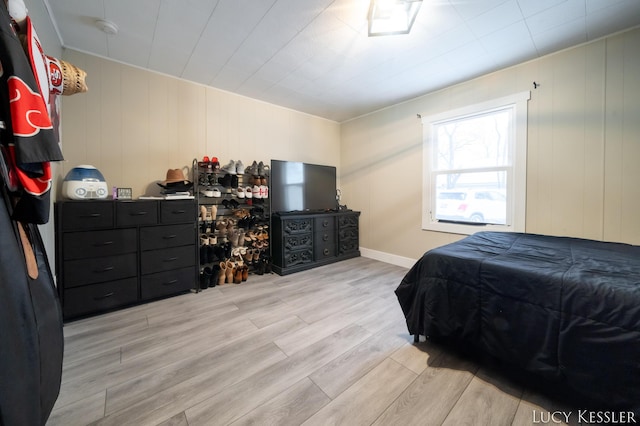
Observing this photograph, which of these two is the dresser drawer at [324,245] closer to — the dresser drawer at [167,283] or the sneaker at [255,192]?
the sneaker at [255,192]

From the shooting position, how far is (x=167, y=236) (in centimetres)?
246

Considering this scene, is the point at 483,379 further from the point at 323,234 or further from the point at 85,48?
the point at 85,48

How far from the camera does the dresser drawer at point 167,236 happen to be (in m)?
2.34

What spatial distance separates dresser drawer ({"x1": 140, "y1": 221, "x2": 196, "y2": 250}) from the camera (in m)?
2.34

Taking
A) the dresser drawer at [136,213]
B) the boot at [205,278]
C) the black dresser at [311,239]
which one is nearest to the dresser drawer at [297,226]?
the black dresser at [311,239]

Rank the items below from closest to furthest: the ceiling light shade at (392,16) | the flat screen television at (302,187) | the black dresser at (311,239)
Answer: the ceiling light shade at (392,16), the black dresser at (311,239), the flat screen television at (302,187)

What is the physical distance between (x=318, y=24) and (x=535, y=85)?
7.53ft

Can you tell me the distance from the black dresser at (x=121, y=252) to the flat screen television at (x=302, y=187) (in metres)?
1.21

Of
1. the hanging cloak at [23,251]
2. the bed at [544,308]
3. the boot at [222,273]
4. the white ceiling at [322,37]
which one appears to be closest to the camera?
the hanging cloak at [23,251]

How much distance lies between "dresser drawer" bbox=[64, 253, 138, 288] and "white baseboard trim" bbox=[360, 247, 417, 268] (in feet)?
10.3

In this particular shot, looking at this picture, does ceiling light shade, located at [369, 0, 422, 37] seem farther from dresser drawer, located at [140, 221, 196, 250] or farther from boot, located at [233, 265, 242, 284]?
boot, located at [233, 265, 242, 284]

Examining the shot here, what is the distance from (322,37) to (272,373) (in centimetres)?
262

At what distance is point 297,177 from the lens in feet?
12.1

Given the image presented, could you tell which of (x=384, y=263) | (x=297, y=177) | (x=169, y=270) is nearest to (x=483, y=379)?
(x=384, y=263)
